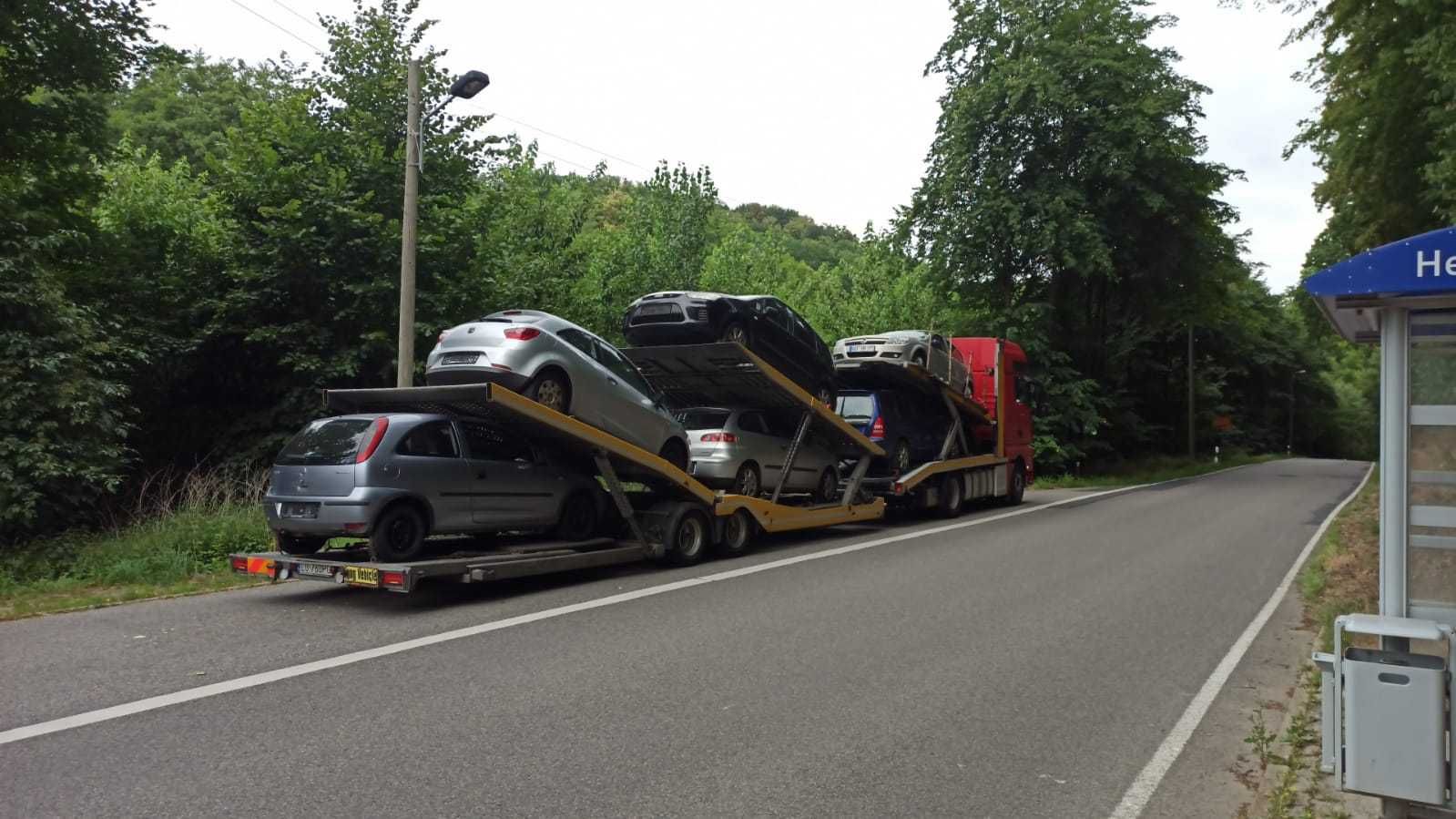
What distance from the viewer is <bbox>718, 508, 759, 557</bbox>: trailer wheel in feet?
40.6

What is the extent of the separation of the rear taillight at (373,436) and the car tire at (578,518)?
2.44 m

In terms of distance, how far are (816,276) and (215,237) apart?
42.6 metres

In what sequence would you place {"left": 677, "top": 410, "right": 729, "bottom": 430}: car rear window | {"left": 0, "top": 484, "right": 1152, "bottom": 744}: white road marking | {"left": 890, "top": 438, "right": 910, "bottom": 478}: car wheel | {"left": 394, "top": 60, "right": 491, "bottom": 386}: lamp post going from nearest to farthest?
{"left": 0, "top": 484, "right": 1152, "bottom": 744}: white road marking < {"left": 677, "top": 410, "right": 729, "bottom": 430}: car rear window < {"left": 394, "top": 60, "right": 491, "bottom": 386}: lamp post < {"left": 890, "top": 438, "right": 910, "bottom": 478}: car wheel

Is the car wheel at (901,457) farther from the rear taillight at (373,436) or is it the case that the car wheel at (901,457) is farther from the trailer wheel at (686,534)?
the rear taillight at (373,436)

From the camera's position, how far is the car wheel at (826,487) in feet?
49.2

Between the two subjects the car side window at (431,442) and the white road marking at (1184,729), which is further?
the car side window at (431,442)

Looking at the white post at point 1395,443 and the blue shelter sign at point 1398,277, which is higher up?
the blue shelter sign at point 1398,277

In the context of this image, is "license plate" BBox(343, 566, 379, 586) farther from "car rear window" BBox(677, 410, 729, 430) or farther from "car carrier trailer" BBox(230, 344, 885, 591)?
"car rear window" BBox(677, 410, 729, 430)

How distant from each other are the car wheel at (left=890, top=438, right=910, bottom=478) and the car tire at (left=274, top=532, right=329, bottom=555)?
968 centimetres

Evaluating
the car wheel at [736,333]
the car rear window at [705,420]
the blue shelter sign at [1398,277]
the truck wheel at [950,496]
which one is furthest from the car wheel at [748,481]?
the blue shelter sign at [1398,277]

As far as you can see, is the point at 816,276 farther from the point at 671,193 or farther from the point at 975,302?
the point at 975,302

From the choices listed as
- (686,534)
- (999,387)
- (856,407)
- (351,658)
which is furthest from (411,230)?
(999,387)

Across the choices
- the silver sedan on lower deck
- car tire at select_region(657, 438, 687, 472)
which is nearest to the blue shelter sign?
car tire at select_region(657, 438, 687, 472)

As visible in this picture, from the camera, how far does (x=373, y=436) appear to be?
8.84m
